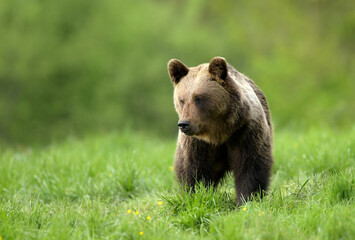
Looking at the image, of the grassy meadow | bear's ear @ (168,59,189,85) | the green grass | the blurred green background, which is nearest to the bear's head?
bear's ear @ (168,59,189,85)

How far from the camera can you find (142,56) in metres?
23.6

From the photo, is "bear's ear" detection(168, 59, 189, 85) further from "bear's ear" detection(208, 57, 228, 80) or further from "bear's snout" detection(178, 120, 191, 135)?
"bear's snout" detection(178, 120, 191, 135)

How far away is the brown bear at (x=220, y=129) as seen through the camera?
4254mm

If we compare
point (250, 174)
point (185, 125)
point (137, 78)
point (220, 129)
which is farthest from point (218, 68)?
point (137, 78)

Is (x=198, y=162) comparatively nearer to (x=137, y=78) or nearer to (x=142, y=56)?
(x=137, y=78)

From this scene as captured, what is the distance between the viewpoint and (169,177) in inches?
235

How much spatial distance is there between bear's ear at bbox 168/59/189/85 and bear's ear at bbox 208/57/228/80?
312mm

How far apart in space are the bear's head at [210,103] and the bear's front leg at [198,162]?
0.17 meters

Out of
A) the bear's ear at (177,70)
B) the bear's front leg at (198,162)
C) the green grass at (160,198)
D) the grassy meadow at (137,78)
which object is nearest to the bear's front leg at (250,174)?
the green grass at (160,198)

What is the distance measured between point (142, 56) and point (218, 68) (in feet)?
64.3

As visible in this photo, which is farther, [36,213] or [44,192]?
[44,192]

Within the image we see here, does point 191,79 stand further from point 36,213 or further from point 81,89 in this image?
point 81,89

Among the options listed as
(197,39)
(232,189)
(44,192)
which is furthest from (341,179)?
(197,39)

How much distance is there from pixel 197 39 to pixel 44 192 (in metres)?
19.1
